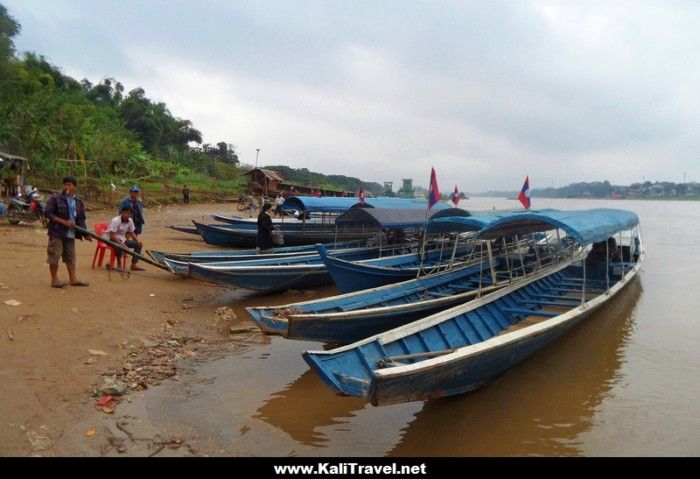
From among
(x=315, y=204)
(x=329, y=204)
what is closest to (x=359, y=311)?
(x=315, y=204)

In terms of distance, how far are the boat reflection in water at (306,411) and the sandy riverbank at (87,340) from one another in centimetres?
105

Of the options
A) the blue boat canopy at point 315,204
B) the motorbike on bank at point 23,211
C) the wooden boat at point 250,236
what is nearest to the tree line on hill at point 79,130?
the motorbike on bank at point 23,211

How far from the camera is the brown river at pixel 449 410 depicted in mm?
4477

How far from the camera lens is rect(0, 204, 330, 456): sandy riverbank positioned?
3977 millimetres

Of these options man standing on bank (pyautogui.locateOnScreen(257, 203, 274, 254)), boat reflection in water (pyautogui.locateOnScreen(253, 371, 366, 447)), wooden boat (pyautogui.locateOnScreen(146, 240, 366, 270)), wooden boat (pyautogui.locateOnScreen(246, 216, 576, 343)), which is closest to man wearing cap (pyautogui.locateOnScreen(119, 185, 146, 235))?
wooden boat (pyautogui.locateOnScreen(146, 240, 366, 270))

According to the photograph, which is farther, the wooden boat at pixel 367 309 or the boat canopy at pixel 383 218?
the boat canopy at pixel 383 218

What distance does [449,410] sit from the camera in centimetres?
510

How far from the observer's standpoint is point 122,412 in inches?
176

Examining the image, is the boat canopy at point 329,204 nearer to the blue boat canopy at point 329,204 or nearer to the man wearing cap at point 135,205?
the blue boat canopy at point 329,204

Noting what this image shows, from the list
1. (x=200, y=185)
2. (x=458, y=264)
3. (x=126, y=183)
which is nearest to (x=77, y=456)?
(x=458, y=264)

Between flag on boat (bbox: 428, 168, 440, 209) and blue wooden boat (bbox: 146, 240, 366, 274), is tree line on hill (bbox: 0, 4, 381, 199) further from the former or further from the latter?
flag on boat (bbox: 428, 168, 440, 209)

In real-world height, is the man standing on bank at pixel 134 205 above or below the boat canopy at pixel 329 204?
below

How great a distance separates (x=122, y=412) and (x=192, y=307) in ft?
13.0

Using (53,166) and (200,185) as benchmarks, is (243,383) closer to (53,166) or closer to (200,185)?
(53,166)
